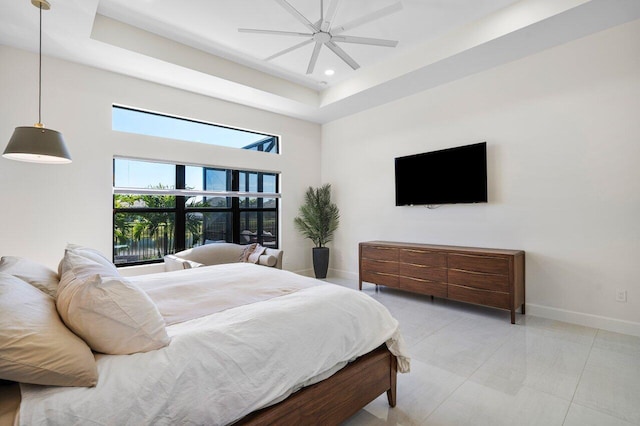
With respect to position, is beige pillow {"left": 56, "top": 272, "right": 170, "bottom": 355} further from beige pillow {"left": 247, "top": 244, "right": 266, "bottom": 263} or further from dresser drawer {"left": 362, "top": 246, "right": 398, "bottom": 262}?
dresser drawer {"left": 362, "top": 246, "right": 398, "bottom": 262}

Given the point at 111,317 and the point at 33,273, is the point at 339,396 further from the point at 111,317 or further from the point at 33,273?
the point at 33,273

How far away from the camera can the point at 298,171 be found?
5.92 metres

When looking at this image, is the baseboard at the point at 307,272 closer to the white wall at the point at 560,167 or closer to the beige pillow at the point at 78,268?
the white wall at the point at 560,167

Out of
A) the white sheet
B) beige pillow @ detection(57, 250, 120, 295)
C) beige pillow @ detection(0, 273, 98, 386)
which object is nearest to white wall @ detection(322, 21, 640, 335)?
the white sheet

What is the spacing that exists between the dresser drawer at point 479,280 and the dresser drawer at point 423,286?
0.54 feet

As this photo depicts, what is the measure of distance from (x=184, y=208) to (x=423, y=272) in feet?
11.8

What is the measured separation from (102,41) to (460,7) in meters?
3.81

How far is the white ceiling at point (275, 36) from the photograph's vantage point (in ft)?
9.75

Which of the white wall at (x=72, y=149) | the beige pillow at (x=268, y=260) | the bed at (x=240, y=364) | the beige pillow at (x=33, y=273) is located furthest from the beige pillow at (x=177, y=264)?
the beige pillow at (x=33, y=273)

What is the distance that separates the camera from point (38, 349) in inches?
36.1

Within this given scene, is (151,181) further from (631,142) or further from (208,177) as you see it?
(631,142)

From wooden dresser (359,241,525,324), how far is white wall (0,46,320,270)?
3133mm

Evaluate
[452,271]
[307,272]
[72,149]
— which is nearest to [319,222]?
[307,272]

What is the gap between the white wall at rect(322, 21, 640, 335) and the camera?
3.04 m
